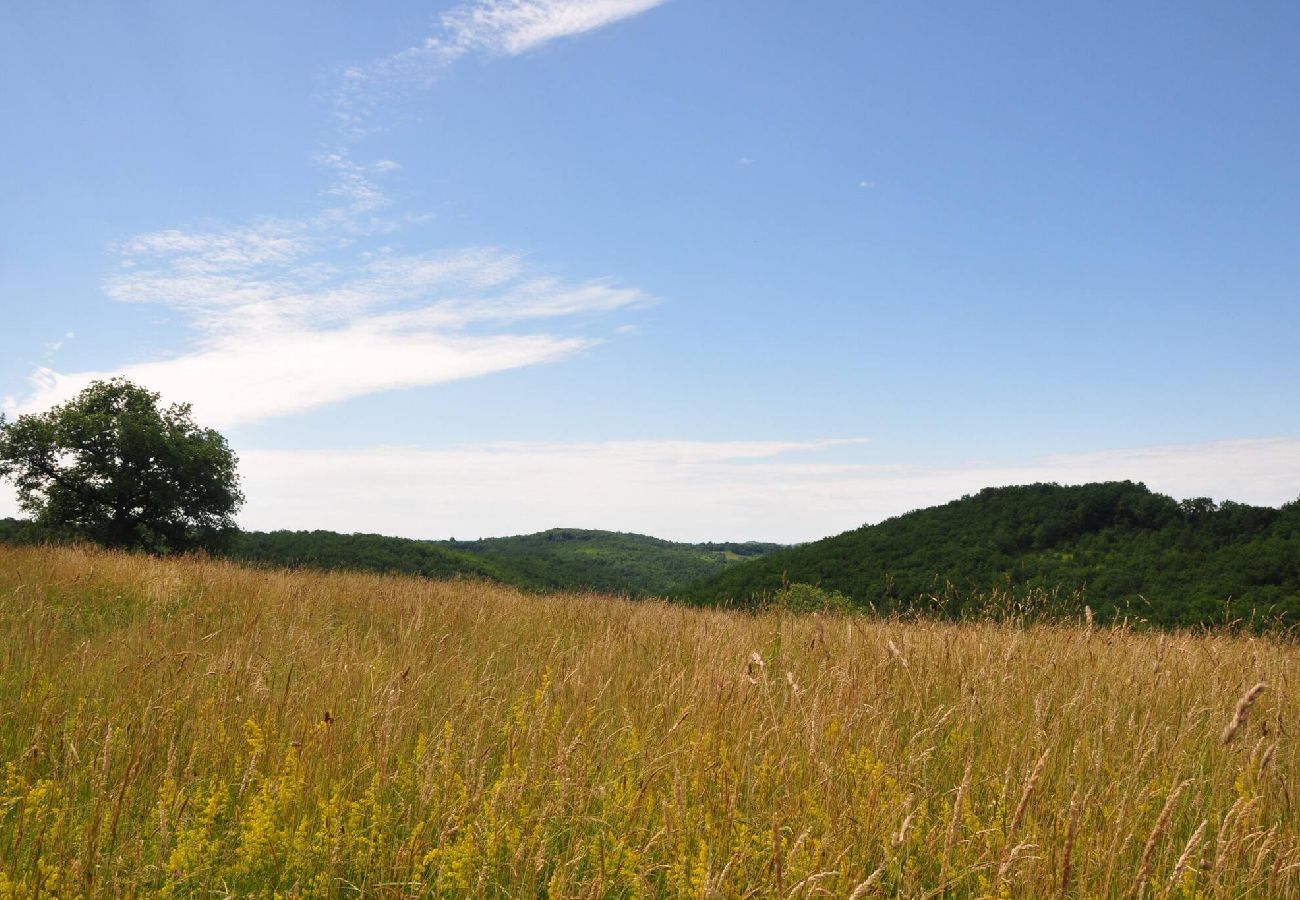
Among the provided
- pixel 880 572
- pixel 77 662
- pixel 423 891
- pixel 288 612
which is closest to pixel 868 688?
pixel 423 891

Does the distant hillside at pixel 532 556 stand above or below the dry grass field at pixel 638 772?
below

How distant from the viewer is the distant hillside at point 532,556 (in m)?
55.1

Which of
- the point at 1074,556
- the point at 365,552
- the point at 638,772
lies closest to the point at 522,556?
the point at 365,552

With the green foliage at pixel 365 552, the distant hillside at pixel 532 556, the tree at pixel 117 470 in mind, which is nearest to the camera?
the tree at pixel 117 470

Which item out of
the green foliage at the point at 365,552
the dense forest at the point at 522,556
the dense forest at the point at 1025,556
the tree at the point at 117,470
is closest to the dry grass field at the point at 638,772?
the dense forest at the point at 522,556

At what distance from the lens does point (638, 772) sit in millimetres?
3375

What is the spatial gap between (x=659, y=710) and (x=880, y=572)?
2133 inches

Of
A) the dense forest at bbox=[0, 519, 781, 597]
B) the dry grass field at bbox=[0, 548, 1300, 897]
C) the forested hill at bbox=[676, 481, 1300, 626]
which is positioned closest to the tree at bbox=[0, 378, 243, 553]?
the dense forest at bbox=[0, 519, 781, 597]

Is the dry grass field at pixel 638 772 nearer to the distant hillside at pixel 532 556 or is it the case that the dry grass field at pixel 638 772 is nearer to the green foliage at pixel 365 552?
the distant hillside at pixel 532 556

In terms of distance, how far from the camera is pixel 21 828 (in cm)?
271

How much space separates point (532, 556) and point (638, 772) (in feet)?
335

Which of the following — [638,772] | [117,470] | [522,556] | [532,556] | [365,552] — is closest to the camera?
[638,772]

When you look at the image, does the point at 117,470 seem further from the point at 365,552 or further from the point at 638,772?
the point at 638,772

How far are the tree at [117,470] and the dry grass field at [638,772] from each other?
3220cm
